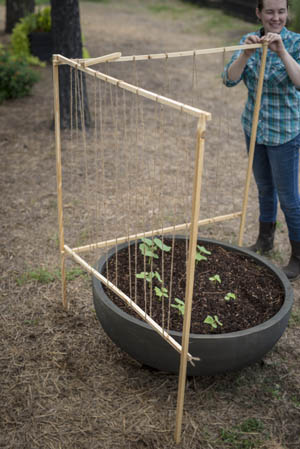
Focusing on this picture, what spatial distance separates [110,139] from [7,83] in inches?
90.3

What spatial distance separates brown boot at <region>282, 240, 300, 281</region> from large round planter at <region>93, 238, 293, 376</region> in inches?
40.4

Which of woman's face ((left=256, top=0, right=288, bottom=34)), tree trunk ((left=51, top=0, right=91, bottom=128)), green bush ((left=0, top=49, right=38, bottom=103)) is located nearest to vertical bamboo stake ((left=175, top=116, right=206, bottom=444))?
woman's face ((left=256, top=0, right=288, bottom=34))

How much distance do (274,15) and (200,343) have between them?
1858mm

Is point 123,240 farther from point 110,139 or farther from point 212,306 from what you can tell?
point 110,139

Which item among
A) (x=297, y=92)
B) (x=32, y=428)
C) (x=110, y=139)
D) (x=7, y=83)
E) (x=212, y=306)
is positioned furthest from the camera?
(x=7, y=83)

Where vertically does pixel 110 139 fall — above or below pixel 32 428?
above

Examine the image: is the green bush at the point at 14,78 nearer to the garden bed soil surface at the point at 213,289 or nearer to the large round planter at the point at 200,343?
the garden bed soil surface at the point at 213,289

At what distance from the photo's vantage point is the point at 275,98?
3002mm

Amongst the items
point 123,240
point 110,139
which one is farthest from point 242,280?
point 110,139

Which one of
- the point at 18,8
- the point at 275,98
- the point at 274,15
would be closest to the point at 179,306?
the point at 275,98

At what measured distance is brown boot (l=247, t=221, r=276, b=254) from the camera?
3660mm

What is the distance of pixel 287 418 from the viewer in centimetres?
240

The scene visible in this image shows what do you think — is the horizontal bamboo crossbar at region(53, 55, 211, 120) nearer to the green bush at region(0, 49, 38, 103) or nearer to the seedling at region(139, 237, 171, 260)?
the seedling at region(139, 237, 171, 260)

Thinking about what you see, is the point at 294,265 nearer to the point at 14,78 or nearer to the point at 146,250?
the point at 146,250
